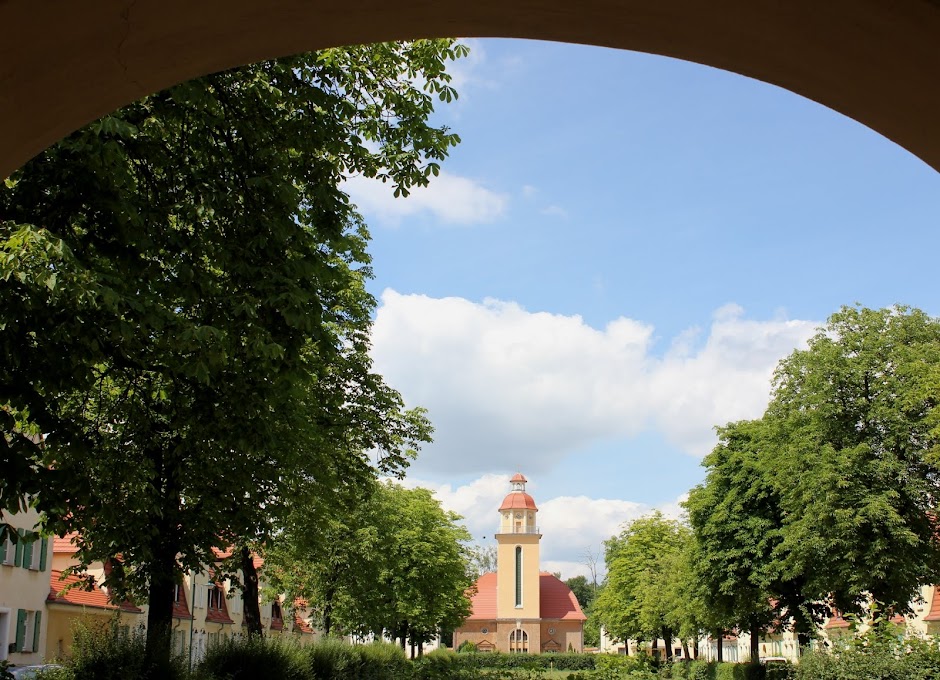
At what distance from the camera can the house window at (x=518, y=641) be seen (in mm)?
109812

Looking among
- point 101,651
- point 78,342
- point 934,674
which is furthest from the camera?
point 934,674

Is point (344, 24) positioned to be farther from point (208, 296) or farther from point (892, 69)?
point (208, 296)

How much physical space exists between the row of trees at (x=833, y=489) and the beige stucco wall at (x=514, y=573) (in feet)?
246

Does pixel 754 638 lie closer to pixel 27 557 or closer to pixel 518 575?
pixel 27 557

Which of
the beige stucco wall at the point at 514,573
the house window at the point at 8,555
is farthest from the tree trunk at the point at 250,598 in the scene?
the beige stucco wall at the point at 514,573

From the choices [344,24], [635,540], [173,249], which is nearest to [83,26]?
[344,24]

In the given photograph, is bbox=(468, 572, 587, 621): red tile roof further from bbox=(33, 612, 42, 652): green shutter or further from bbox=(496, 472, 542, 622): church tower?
bbox=(33, 612, 42, 652): green shutter

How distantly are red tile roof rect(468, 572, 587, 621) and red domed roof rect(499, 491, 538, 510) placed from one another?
34.1 ft

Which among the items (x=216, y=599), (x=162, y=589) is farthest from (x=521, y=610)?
(x=162, y=589)

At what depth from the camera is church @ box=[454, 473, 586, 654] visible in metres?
110

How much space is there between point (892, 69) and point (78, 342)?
29.9 feet

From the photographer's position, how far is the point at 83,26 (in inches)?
114

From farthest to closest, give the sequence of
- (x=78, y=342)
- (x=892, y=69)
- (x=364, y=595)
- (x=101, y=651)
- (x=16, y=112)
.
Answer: (x=364, y=595), (x=101, y=651), (x=78, y=342), (x=16, y=112), (x=892, y=69)

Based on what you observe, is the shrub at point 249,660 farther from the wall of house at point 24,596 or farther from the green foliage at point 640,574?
the green foliage at point 640,574
